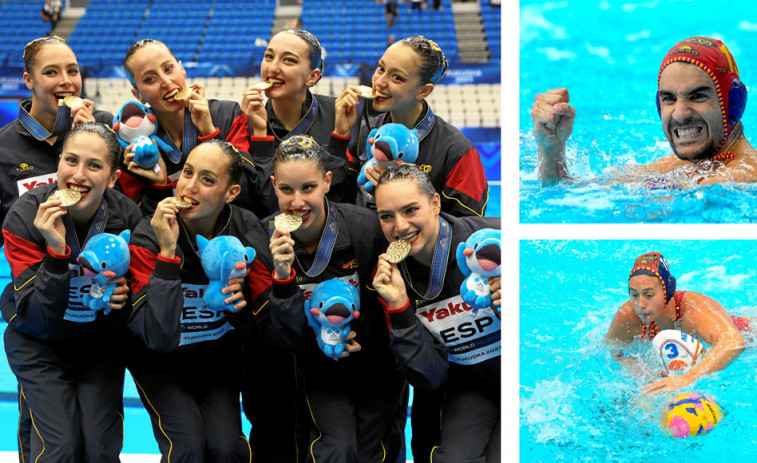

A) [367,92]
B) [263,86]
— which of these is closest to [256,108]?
[263,86]

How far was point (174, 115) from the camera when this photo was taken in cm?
350

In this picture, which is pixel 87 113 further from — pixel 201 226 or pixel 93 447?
pixel 93 447

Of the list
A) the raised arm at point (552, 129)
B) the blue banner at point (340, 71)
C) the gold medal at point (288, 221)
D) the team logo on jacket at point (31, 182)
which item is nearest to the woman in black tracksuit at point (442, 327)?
the gold medal at point (288, 221)

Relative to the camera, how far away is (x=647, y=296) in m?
1.79

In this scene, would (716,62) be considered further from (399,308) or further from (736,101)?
(399,308)

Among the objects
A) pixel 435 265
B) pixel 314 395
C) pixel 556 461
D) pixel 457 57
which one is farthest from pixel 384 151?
pixel 457 57

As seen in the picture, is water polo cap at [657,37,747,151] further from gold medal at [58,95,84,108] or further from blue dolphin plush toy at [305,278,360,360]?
gold medal at [58,95,84,108]

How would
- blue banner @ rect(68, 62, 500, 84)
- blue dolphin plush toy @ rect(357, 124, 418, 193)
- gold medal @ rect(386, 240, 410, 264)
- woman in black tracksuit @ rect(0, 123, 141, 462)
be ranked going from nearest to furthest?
gold medal @ rect(386, 240, 410, 264) < woman in black tracksuit @ rect(0, 123, 141, 462) < blue dolphin plush toy @ rect(357, 124, 418, 193) < blue banner @ rect(68, 62, 500, 84)

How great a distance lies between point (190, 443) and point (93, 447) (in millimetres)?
381

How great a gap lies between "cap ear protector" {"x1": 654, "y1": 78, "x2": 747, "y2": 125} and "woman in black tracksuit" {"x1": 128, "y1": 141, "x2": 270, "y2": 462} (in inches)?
66.6

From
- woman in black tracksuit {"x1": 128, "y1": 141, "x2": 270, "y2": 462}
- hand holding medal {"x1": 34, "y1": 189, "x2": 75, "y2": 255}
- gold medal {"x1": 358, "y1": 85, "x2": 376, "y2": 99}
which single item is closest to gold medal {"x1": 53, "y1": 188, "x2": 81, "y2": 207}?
hand holding medal {"x1": 34, "y1": 189, "x2": 75, "y2": 255}

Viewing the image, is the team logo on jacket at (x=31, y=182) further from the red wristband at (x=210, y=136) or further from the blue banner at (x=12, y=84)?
the blue banner at (x=12, y=84)

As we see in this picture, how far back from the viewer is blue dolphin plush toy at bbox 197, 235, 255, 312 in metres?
2.87

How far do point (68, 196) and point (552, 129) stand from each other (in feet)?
6.34
